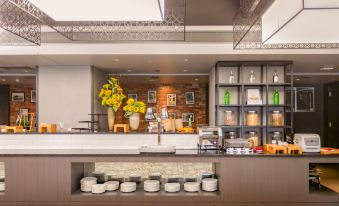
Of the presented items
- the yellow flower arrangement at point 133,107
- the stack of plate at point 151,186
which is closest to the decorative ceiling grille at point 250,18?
the yellow flower arrangement at point 133,107

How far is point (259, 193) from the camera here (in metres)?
3.15

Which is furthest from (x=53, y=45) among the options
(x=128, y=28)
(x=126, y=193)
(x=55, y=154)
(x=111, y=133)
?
(x=126, y=193)

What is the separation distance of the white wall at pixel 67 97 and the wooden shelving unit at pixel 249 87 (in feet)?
9.35

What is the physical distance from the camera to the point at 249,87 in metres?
6.87

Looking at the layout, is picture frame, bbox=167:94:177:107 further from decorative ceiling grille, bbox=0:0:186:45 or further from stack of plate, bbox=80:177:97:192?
stack of plate, bbox=80:177:97:192

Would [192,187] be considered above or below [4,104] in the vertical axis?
below

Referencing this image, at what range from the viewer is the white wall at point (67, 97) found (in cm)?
719

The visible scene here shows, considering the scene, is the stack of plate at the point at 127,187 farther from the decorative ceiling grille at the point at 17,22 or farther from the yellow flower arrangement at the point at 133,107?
the decorative ceiling grille at the point at 17,22

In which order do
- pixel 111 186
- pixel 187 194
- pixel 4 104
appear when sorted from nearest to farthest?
pixel 187 194, pixel 111 186, pixel 4 104

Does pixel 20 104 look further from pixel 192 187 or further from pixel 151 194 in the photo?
pixel 192 187

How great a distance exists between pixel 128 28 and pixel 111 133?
6.05 feet

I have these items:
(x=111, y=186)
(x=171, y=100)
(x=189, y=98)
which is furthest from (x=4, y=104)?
(x=111, y=186)

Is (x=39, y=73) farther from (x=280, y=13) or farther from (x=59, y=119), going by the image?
(x=280, y=13)

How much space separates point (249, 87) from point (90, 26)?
350 centimetres
